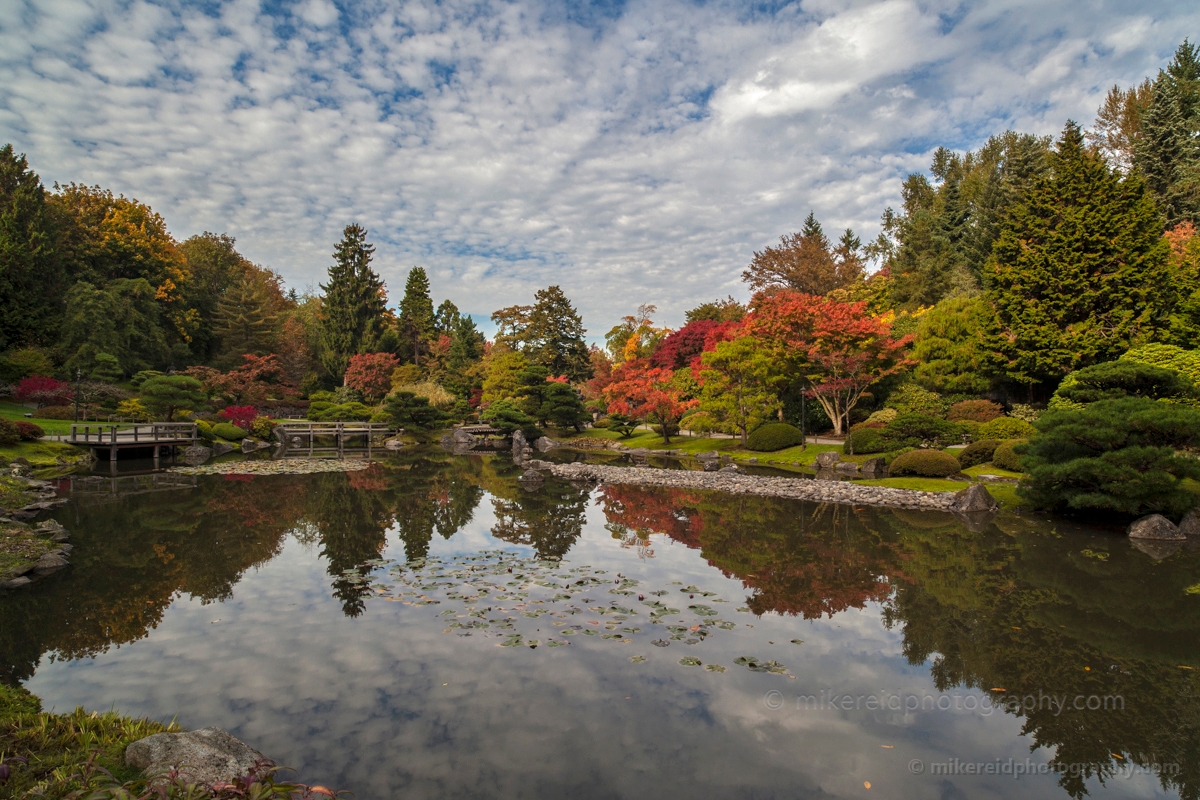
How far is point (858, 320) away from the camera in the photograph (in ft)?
71.2

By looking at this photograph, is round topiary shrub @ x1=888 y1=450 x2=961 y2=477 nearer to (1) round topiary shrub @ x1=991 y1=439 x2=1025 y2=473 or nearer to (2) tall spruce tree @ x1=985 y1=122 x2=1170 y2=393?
(1) round topiary shrub @ x1=991 y1=439 x2=1025 y2=473

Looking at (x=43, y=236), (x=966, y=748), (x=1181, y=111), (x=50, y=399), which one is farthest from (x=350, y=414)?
(x=1181, y=111)

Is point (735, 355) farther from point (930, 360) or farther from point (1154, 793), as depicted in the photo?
point (1154, 793)

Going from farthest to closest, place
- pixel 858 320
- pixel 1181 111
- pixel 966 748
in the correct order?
pixel 1181 111
pixel 858 320
pixel 966 748

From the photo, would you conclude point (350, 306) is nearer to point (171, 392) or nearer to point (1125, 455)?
point (171, 392)

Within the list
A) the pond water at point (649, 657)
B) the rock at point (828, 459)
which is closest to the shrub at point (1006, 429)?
the rock at point (828, 459)

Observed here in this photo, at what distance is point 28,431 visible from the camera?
18500mm

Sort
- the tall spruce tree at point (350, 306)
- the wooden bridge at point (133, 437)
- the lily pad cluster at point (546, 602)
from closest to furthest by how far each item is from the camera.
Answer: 1. the lily pad cluster at point (546, 602)
2. the wooden bridge at point (133, 437)
3. the tall spruce tree at point (350, 306)

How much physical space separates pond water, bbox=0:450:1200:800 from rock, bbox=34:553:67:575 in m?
0.27

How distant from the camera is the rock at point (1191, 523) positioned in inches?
391

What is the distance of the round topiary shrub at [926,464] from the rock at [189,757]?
15931 mm

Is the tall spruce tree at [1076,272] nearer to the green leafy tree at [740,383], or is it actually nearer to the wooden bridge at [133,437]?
the green leafy tree at [740,383]

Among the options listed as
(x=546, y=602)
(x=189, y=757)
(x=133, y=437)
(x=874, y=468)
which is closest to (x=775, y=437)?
(x=874, y=468)

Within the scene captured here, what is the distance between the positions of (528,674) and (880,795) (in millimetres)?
2807
